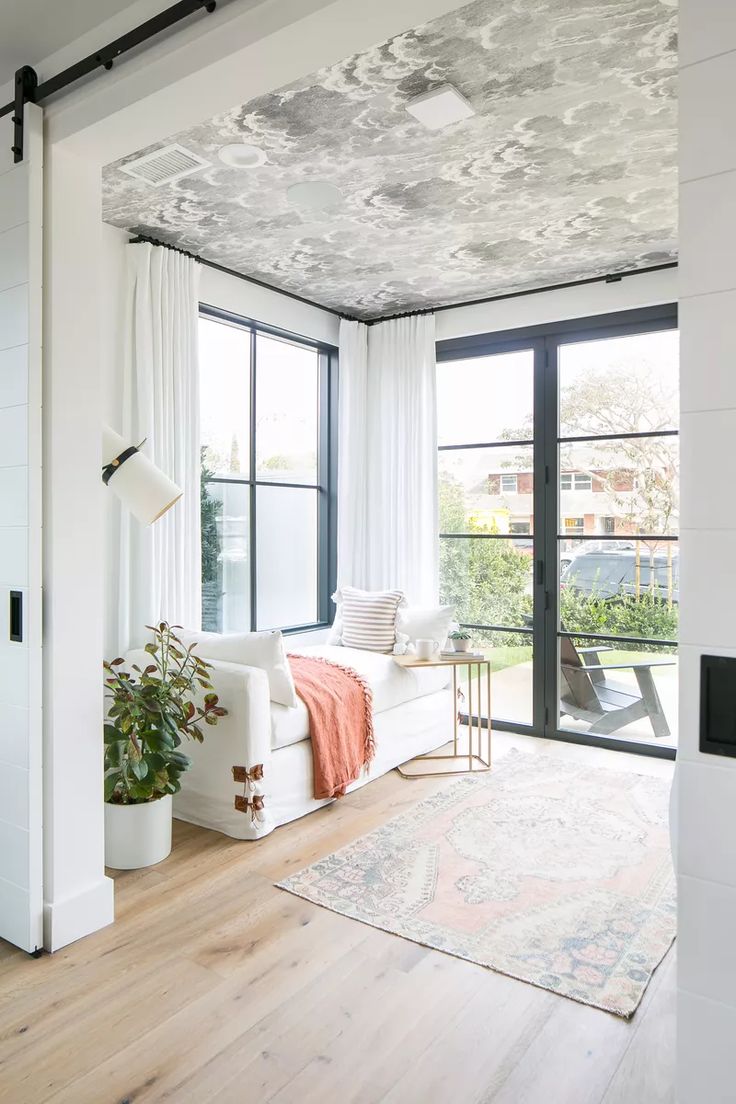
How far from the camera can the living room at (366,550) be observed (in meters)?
1.71

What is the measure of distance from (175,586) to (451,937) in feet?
7.05

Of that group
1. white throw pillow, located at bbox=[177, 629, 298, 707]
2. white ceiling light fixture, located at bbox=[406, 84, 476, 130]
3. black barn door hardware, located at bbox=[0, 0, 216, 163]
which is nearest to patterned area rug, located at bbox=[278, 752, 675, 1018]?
white throw pillow, located at bbox=[177, 629, 298, 707]

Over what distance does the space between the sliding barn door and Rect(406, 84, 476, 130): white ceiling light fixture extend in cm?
124

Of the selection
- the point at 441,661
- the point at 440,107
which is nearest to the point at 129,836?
the point at 441,661

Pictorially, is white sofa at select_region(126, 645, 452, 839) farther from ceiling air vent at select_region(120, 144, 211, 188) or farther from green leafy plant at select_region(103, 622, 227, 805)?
ceiling air vent at select_region(120, 144, 211, 188)

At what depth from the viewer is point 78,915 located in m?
2.29

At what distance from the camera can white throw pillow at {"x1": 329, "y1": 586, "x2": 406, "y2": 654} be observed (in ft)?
14.3

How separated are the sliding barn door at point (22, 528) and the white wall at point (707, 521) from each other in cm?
181

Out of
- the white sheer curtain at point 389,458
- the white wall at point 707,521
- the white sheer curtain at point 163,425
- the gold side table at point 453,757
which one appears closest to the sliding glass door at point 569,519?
the white sheer curtain at point 389,458

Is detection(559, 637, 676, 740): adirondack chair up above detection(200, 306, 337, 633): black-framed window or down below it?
below

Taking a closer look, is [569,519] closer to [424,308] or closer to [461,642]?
[461,642]

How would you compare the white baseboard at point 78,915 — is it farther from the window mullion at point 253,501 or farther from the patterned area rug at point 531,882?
the window mullion at point 253,501

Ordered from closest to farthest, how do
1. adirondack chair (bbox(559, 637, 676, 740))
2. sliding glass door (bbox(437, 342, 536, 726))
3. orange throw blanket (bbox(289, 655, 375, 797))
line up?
1. orange throw blanket (bbox(289, 655, 375, 797))
2. adirondack chair (bbox(559, 637, 676, 740))
3. sliding glass door (bbox(437, 342, 536, 726))

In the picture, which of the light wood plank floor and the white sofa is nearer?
the light wood plank floor
